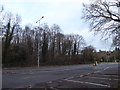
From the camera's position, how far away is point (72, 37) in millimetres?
97000

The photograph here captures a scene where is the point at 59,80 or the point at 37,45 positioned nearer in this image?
the point at 59,80

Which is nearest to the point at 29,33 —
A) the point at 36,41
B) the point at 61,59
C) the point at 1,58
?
the point at 36,41

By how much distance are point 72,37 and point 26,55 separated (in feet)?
147

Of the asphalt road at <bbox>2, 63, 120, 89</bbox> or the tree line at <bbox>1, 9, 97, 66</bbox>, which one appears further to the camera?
the tree line at <bbox>1, 9, 97, 66</bbox>

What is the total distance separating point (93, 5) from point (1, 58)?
1124 inches

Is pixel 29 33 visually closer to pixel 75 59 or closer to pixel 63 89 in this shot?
pixel 75 59

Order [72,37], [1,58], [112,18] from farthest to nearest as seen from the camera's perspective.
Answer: [72,37] < [1,58] < [112,18]

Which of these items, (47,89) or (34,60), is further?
(34,60)

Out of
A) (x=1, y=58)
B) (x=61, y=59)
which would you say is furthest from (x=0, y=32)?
(x=61, y=59)

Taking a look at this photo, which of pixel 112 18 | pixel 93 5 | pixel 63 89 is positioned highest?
pixel 93 5

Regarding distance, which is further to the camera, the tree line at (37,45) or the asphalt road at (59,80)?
the tree line at (37,45)

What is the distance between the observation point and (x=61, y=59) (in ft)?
244

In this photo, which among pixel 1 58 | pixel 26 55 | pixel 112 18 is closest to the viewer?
pixel 112 18

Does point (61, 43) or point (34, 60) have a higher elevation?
point (61, 43)
